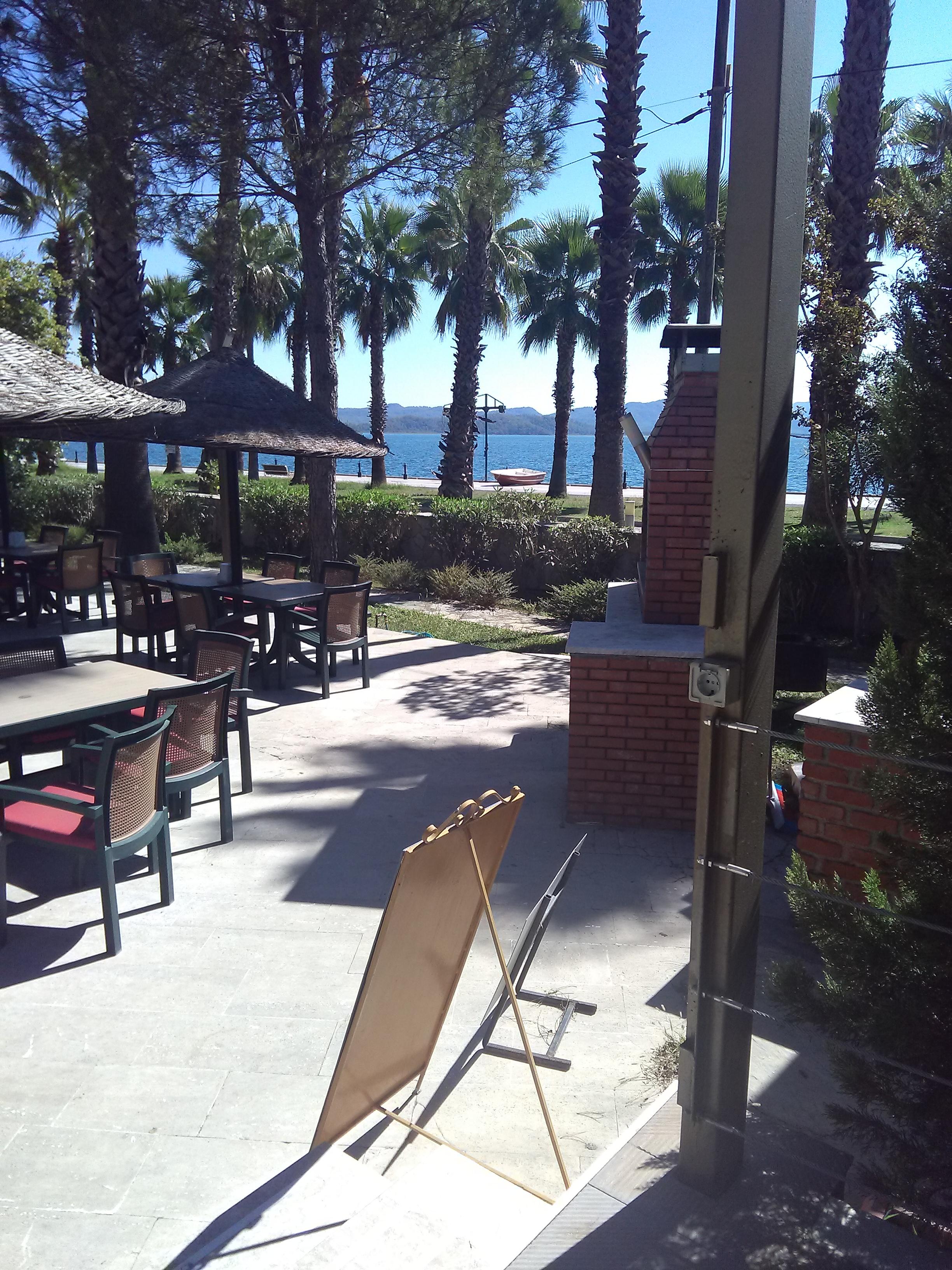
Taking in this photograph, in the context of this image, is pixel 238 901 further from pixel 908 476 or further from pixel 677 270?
pixel 677 270

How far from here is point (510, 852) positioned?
5.32 metres

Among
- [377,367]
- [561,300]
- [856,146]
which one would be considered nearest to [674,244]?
[561,300]

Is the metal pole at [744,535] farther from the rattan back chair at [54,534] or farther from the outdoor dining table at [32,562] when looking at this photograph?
the rattan back chair at [54,534]

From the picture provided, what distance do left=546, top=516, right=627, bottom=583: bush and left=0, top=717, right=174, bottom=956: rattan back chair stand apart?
10.1m

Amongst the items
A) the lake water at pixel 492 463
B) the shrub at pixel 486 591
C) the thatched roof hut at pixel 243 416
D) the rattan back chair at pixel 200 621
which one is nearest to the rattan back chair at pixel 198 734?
the rattan back chair at pixel 200 621

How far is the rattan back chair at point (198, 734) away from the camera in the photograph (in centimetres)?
493

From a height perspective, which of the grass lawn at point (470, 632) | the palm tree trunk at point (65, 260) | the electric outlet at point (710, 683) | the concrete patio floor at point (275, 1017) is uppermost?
the palm tree trunk at point (65, 260)

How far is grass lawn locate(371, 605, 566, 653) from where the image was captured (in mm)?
11188

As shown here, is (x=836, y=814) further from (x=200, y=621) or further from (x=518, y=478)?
(x=518, y=478)

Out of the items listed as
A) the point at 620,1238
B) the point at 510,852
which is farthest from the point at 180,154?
the point at 620,1238

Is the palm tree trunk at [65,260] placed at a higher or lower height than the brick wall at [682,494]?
higher

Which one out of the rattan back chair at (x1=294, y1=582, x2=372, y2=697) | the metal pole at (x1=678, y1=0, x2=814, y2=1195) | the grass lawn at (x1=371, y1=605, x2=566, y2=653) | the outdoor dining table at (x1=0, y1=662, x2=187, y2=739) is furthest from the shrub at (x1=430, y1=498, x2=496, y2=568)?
the metal pole at (x1=678, y1=0, x2=814, y2=1195)

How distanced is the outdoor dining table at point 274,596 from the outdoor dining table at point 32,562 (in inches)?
77.6

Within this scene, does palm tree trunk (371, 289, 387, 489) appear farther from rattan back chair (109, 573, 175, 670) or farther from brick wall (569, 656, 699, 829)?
brick wall (569, 656, 699, 829)
